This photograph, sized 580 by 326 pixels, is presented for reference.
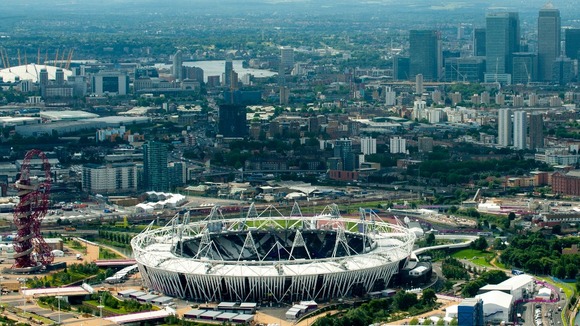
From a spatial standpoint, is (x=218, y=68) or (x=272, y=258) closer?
(x=272, y=258)

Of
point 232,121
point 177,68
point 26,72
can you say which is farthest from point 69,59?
point 232,121

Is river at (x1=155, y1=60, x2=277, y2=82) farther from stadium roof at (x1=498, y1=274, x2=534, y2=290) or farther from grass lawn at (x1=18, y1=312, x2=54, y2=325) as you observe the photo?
grass lawn at (x1=18, y1=312, x2=54, y2=325)

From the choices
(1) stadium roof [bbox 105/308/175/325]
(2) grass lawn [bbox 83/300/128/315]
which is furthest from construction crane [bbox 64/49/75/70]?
(1) stadium roof [bbox 105/308/175/325]

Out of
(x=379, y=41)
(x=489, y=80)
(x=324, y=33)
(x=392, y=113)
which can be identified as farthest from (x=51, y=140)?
(x=324, y=33)

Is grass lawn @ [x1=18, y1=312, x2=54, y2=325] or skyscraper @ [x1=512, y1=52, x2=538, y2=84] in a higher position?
skyscraper @ [x1=512, y1=52, x2=538, y2=84]

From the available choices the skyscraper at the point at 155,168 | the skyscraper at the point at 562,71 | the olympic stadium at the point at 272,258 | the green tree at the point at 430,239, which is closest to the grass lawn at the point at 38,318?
the olympic stadium at the point at 272,258

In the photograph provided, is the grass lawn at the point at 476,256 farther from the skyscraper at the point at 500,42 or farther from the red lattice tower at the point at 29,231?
the skyscraper at the point at 500,42

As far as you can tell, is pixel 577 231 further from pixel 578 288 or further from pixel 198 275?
pixel 198 275

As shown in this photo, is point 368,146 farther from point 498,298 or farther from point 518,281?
point 498,298
